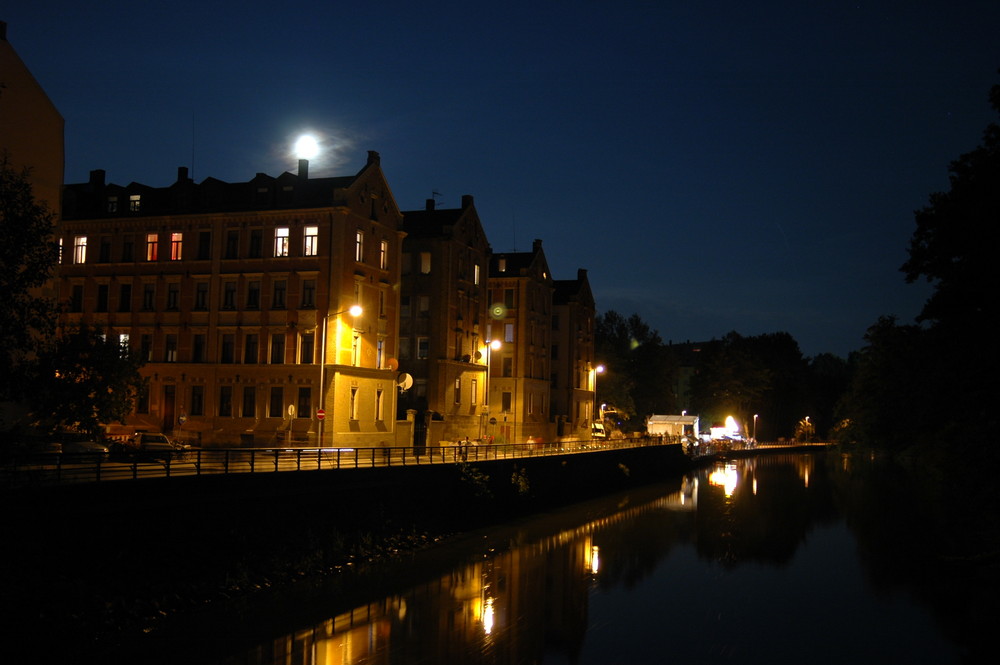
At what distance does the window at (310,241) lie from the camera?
54.7m

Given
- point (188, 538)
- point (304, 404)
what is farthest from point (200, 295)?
point (188, 538)

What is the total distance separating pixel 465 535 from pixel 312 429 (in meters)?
14.7

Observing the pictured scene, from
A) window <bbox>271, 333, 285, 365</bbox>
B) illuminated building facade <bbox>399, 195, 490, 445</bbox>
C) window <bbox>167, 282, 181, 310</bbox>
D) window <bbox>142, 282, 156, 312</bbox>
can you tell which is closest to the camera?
window <bbox>271, 333, 285, 365</bbox>

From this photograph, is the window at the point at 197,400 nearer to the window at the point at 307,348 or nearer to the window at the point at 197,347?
the window at the point at 197,347

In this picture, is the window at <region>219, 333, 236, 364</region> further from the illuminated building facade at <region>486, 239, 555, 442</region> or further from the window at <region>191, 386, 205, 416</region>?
the illuminated building facade at <region>486, 239, 555, 442</region>

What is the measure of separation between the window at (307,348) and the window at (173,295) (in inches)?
371

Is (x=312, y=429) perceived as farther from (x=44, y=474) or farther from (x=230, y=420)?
(x=44, y=474)

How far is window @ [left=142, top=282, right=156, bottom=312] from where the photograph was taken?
58.4 meters

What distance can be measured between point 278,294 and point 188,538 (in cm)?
3044

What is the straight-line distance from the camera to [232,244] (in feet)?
187

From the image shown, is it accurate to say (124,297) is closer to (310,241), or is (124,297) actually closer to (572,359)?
(310,241)

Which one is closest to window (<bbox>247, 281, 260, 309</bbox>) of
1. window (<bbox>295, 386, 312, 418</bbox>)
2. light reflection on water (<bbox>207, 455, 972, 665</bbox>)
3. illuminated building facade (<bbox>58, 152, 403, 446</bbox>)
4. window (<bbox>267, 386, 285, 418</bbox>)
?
illuminated building facade (<bbox>58, 152, 403, 446</bbox>)

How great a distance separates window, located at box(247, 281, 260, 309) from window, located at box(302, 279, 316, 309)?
10.6ft

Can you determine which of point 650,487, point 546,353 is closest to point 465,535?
point 650,487
